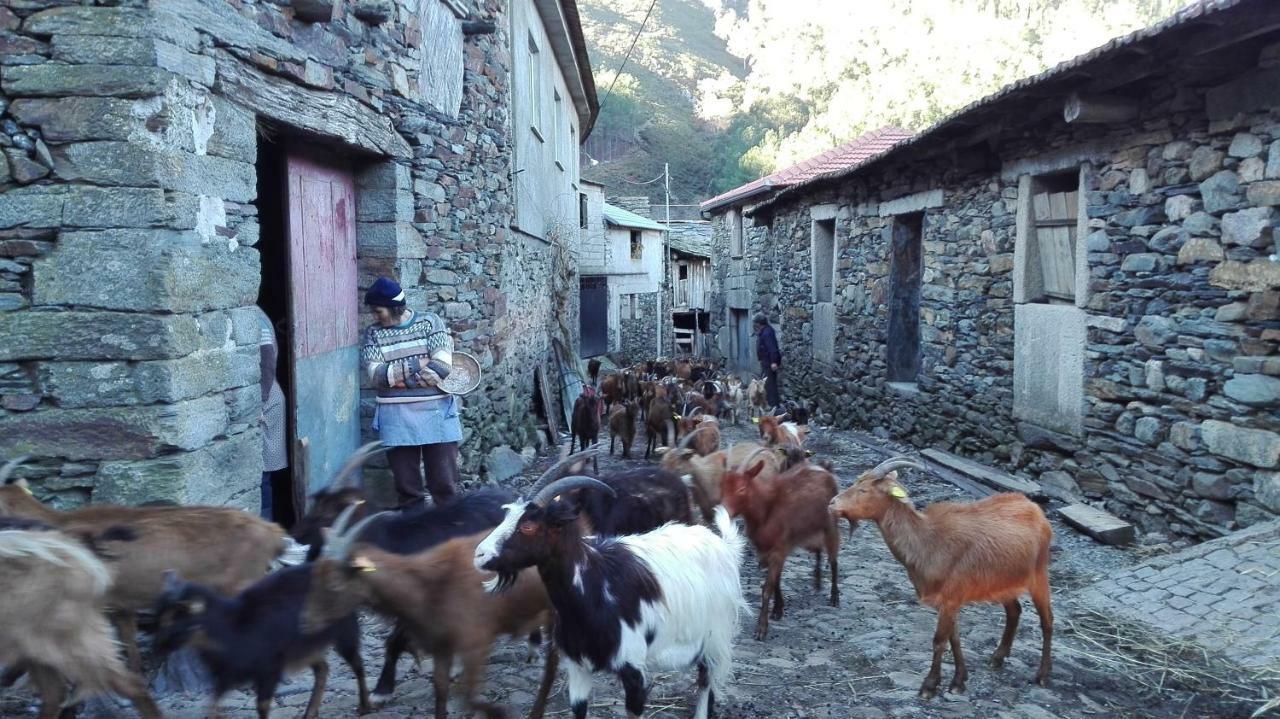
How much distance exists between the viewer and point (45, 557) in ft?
9.86

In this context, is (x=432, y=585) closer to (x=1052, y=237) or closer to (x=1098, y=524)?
(x=1098, y=524)

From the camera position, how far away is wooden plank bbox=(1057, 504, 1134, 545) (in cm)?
658

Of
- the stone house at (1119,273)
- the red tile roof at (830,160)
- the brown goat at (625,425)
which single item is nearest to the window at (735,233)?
the red tile roof at (830,160)

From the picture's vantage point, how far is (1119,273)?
23.1ft

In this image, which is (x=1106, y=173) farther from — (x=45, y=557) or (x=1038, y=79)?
(x=45, y=557)

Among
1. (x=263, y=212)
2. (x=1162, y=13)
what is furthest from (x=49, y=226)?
(x=1162, y=13)

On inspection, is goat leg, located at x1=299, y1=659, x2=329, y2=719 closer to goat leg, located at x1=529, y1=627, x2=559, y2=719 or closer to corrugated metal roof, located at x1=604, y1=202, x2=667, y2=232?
goat leg, located at x1=529, y1=627, x2=559, y2=719

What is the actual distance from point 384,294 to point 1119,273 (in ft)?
17.4

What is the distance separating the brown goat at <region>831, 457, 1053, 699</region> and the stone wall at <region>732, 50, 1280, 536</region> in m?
2.18

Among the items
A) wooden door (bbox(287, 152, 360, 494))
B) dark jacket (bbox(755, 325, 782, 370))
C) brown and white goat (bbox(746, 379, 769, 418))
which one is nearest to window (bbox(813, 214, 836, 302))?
dark jacket (bbox(755, 325, 782, 370))

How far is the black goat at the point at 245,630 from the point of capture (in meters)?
3.08

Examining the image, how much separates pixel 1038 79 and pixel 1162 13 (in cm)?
3408

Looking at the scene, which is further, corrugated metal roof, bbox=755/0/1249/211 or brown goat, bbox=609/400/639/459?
brown goat, bbox=609/400/639/459

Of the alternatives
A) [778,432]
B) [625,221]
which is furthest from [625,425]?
[625,221]
